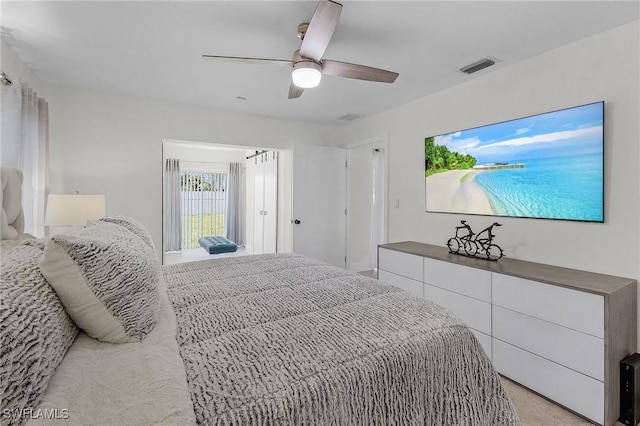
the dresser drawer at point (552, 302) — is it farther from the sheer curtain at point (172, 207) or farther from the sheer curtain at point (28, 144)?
the sheer curtain at point (172, 207)

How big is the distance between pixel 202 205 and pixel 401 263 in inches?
223

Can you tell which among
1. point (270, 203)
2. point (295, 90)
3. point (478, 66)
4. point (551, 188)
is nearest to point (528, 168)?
point (551, 188)

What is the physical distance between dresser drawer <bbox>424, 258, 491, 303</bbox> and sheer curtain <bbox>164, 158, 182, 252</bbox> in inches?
232

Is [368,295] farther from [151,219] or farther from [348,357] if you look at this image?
[151,219]

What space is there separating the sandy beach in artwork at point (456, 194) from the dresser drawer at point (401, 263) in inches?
26.4

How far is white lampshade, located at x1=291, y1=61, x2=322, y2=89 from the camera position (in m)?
2.00

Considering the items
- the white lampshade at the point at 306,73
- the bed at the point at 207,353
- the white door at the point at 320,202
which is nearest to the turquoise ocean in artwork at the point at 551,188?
the bed at the point at 207,353

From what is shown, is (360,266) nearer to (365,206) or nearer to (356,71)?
(365,206)

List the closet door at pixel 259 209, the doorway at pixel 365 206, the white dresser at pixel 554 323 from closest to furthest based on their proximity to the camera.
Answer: the white dresser at pixel 554 323, the doorway at pixel 365 206, the closet door at pixel 259 209

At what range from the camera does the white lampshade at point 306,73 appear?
78.9 inches

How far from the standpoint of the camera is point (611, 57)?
2102mm

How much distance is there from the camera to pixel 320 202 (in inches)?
187

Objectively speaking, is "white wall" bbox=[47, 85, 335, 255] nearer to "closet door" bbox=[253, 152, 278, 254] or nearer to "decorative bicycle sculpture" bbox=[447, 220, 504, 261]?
"closet door" bbox=[253, 152, 278, 254]

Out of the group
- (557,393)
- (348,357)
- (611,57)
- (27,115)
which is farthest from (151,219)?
(611,57)
